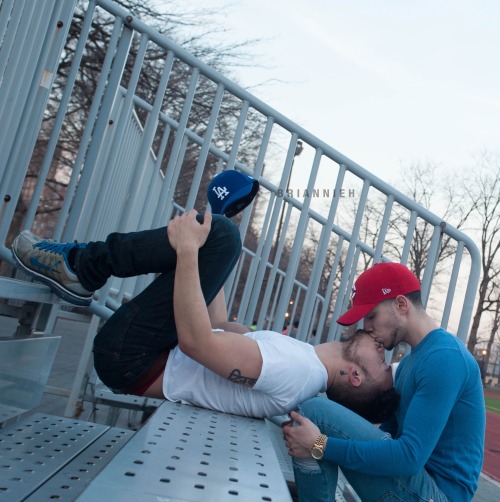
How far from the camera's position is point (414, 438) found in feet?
8.52

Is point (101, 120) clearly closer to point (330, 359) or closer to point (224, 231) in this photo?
point (224, 231)

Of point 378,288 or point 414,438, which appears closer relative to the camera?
point 414,438

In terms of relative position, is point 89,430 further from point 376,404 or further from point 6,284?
point 376,404

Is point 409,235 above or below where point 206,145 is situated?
below

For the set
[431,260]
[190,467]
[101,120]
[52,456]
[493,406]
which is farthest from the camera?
[493,406]

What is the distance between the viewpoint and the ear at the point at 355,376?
3111 millimetres

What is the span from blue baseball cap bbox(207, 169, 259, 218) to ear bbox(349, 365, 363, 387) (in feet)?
3.08

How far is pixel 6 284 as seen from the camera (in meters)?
2.70

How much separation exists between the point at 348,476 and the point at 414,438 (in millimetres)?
370

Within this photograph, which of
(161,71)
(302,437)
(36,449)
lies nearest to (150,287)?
(36,449)

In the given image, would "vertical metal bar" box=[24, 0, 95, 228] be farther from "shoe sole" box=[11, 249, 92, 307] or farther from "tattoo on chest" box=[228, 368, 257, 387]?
"tattoo on chest" box=[228, 368, 257, 387]

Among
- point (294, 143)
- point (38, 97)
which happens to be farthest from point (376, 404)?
point (38, 97)

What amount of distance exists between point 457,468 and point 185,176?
537 inches

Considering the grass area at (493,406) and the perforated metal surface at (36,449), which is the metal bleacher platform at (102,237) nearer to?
the perforated metal surface at (36,449)
